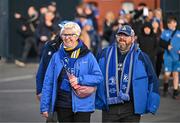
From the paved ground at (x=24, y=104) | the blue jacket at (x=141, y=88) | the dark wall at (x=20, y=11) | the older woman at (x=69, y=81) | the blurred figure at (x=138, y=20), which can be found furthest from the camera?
the dark wall at (x=20, y=11)

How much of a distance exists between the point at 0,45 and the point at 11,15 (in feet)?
3.42

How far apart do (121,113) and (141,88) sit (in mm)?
349

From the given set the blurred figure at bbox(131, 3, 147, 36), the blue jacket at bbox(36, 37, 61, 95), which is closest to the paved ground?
the blurred figure at bbox(131, 3, 147, 36)

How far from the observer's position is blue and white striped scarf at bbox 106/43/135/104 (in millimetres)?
6809

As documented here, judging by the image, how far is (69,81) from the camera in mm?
6602

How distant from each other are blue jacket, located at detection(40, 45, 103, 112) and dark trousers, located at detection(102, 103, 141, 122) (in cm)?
25

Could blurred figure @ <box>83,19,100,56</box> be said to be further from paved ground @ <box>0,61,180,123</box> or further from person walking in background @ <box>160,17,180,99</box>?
person walking in background @ <box>160,17,180,99</box>

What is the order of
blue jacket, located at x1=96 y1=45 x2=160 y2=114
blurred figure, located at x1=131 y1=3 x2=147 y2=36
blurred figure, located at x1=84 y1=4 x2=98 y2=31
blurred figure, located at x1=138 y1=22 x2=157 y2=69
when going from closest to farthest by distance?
blue jacket, located at x1=96 y1=45 x2=160 y2=114 < blurred figure, located at x1=138 y1=22 x2=157 y2=69 < blurred figure, located at x1=131 y1=3 x2=147 y2=36 < blurred figure, located at x1=84 y1=4 x2=98 y2=31

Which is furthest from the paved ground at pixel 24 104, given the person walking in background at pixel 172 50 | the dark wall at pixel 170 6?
the dark wall at pixel 170 6

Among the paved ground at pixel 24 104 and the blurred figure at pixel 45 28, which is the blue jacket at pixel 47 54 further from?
the blurred figure at pixel 45 28

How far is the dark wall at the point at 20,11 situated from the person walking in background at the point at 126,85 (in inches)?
539

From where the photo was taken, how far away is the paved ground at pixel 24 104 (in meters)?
10.7

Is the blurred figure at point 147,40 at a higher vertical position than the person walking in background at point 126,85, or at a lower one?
lower

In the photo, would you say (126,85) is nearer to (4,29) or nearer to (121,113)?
(121,113)
